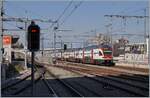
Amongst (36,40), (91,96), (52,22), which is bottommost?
(91,96)

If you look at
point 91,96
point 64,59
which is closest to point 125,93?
point 91,96

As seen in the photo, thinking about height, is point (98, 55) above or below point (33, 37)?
below

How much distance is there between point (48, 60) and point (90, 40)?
32.8 m

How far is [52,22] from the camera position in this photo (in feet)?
196

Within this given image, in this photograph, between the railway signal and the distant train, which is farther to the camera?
the distant train

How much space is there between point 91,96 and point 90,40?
101133 millimetres

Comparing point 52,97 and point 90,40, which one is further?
point 90,40

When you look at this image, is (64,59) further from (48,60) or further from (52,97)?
(52,97)

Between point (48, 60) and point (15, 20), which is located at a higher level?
point (15, 20)

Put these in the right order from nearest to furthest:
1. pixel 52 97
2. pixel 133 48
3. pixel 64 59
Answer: pixel 52 97 < pixel 64 59 < pixel 133 48

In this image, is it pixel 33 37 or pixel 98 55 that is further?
pixel 98 55

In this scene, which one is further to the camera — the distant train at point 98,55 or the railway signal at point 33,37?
the distant train at point 98,55

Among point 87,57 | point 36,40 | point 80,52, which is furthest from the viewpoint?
point 80,52

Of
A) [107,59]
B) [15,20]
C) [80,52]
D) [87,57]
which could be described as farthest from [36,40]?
[80,52]
